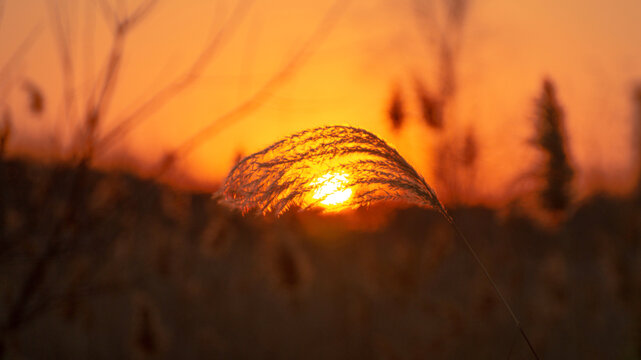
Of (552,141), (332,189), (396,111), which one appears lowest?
(332,189)

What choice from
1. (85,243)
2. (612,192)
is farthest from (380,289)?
(85,243)

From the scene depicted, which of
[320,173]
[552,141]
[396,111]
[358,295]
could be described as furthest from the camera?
[358,295]

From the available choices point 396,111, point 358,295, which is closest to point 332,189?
point 396,111

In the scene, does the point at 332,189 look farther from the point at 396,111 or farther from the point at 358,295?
the point at 358,295

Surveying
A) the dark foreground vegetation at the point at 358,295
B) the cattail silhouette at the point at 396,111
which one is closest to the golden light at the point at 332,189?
the dark foreground vegetation at the point at 358,295

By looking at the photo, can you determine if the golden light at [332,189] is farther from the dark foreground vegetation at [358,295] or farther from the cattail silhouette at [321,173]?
the dark foreground vegetation at [358,295]

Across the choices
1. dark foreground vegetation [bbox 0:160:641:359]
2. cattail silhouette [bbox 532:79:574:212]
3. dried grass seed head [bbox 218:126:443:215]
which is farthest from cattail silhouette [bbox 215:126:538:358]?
dark foreground vegetation [bbox 0:160:641:359]

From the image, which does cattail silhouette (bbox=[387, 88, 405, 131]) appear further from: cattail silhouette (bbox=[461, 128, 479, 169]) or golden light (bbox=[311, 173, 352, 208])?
golden light (bbox=[311, 173, 352, 208])
